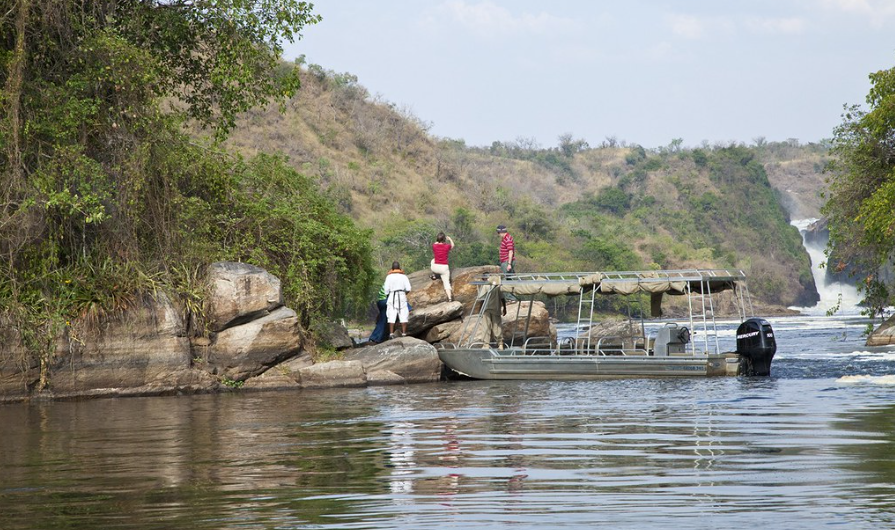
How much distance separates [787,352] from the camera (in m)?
31.8

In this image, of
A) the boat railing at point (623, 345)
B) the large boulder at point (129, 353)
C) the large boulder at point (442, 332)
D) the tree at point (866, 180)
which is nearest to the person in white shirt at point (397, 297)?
the large boulder at point (442, 332)

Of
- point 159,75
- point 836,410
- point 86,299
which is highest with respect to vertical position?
point 159,75

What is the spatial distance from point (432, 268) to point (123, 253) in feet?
24.9

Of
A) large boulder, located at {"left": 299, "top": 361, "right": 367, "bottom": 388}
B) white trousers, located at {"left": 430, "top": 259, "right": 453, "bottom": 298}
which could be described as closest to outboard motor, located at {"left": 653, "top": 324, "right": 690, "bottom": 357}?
white trousers, located at {"left": 430, "top": 259, "right": 453, "bottom": 298}

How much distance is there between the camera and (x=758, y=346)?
21594mm

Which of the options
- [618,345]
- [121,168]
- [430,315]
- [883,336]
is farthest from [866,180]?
[121,168]

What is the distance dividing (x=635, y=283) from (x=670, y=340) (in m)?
1.36

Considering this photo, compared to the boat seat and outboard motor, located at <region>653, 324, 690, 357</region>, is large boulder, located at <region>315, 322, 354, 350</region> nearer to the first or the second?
the boat seat

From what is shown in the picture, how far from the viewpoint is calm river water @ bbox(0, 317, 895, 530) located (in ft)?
23.5

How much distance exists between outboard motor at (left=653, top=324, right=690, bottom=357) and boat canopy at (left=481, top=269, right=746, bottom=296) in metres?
0.78

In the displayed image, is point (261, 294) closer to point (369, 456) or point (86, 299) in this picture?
point (86, 299)

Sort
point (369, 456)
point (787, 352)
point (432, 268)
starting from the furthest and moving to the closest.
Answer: point (787, 352) < point (432, 268) < point (369, 456)

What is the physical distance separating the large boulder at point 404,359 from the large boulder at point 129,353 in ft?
12.7

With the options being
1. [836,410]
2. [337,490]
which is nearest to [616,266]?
[836,410]
